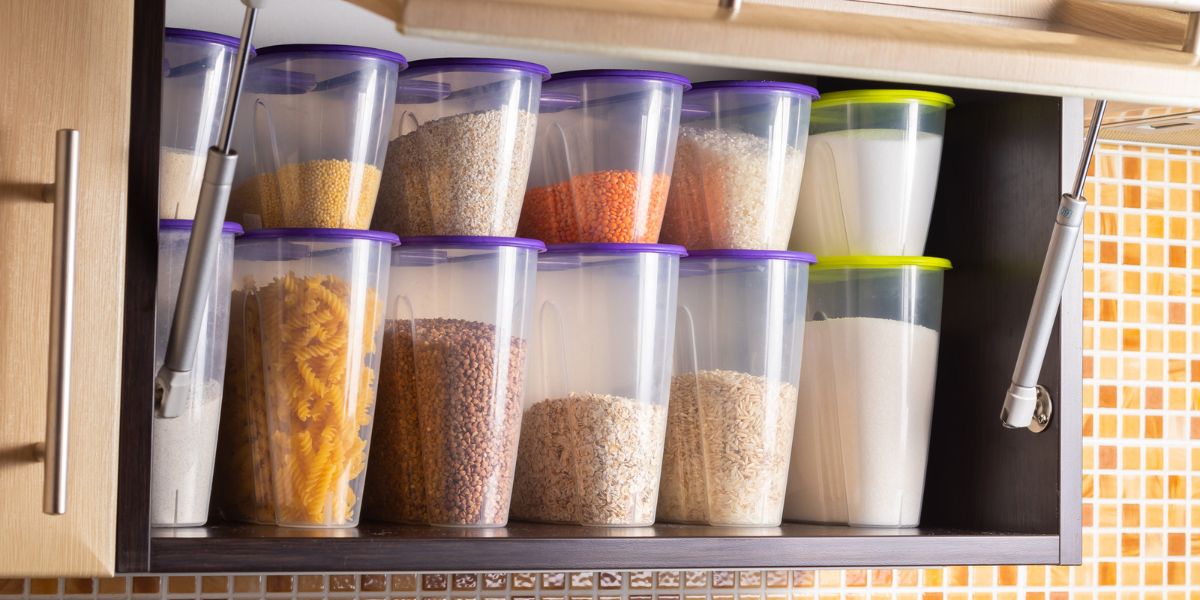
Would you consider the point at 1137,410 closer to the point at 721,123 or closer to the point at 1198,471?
the point at 1198,471

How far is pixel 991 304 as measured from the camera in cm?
109

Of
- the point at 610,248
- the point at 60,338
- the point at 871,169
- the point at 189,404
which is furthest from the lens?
the point at 871,169

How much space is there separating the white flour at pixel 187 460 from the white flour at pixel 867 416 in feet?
1.56

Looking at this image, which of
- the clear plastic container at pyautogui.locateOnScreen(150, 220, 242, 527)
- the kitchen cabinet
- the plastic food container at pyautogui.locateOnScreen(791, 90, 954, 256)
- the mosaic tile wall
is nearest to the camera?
the kitchen cabinet

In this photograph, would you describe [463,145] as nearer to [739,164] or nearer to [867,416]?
[739,164]

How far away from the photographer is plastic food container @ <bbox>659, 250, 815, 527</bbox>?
0.99 m

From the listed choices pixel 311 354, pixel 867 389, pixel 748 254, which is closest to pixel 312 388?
pixel 311 354

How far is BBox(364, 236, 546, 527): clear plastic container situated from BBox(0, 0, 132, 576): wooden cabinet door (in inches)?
8.3

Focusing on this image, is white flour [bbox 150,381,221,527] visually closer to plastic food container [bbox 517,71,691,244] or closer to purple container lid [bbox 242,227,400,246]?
purple container lid [bbox 242,227,400,246]

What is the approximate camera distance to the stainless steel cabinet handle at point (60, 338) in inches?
29.2

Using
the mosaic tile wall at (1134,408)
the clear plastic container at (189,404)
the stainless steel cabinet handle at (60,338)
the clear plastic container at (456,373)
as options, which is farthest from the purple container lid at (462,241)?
the mosaic tile wall at (1134,408)

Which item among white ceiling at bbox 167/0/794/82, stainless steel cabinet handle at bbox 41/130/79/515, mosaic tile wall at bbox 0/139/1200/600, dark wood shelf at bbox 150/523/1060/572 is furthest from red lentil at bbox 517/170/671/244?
mosaic tile wall at bbox 0/139/1200/600

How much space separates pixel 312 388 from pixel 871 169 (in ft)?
1.60

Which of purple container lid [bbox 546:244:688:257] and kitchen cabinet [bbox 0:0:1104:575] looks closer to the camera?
kitchen cabinet [bbox 0:0:1104:575]
